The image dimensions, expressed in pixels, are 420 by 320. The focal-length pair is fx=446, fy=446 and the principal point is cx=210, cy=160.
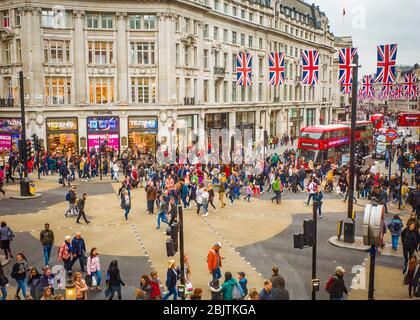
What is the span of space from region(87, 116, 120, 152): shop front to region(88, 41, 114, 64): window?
539cm

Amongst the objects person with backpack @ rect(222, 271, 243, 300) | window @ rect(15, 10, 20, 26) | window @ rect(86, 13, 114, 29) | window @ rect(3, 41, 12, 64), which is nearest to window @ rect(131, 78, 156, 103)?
window @ rect(86, 13, 114, 29)

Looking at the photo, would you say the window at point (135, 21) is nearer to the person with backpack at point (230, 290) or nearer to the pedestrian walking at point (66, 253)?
the pedestrian walking at point (66, 253)

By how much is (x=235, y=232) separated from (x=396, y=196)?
456 inches

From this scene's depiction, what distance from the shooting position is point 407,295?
12922mm

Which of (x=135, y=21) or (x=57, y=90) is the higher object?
(x=135, y=21)

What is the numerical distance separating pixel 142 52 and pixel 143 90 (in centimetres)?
362

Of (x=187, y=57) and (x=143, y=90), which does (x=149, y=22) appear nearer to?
(x=187, y=57)

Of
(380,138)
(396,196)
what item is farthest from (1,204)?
(380,138)

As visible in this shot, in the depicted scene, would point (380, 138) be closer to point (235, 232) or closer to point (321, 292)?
point (235, 232)

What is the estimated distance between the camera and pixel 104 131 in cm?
4241

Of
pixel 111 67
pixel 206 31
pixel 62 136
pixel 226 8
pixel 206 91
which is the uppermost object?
pixel 226 8

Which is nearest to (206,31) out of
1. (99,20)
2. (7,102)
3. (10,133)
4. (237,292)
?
(99,20)
